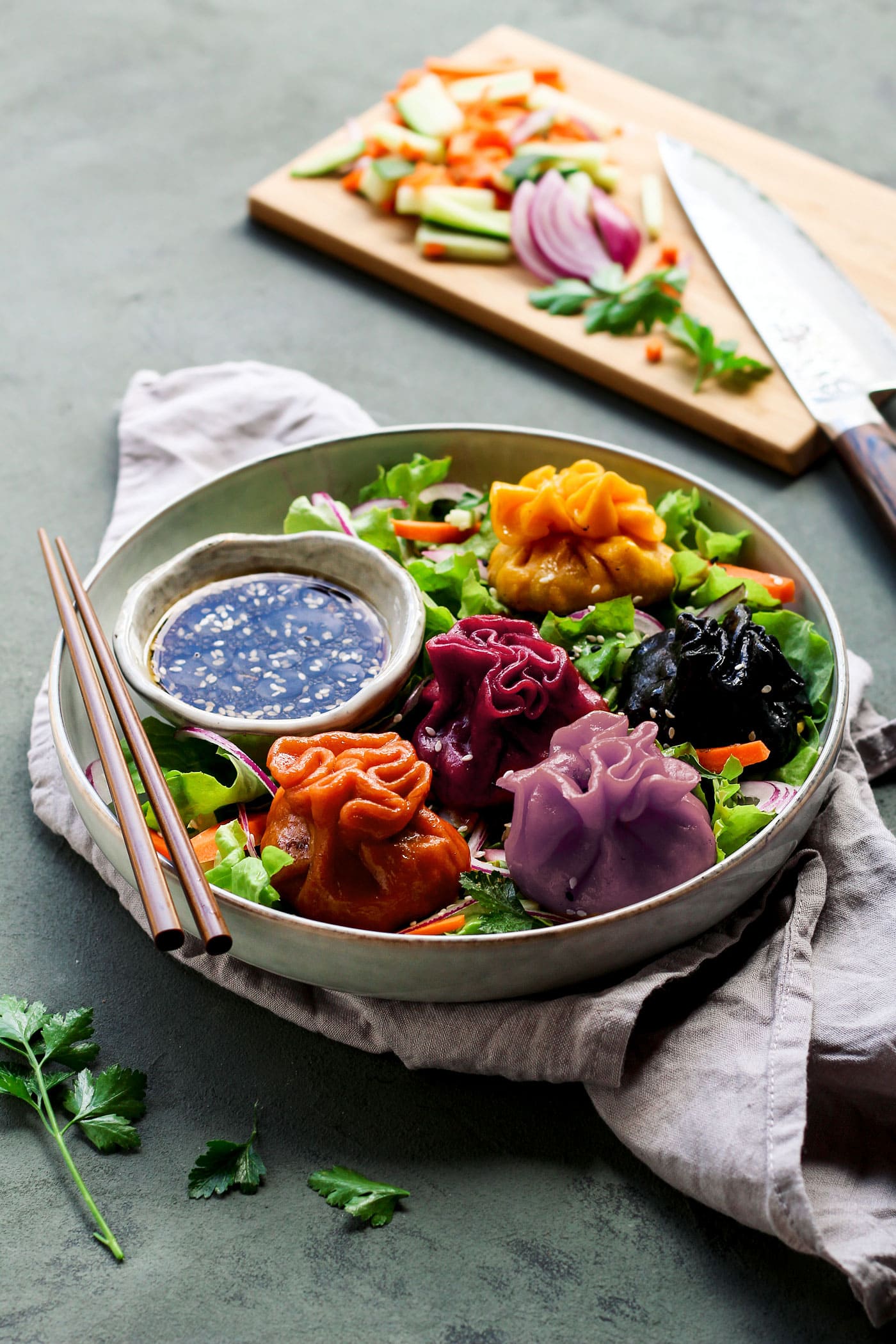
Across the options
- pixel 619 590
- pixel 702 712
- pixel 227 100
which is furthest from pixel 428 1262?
pixel 227 100

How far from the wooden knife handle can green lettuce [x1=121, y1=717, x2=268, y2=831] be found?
179cm

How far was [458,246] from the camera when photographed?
4.25 metres

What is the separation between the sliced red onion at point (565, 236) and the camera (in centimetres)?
418

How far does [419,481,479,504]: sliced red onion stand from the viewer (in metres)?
3.14

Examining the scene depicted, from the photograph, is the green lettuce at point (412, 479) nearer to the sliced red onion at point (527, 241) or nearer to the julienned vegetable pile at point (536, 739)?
the julienned vegetable pile at point (536, 739)

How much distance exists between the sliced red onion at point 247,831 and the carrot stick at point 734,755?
857 millimetres

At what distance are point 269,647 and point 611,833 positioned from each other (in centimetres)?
90

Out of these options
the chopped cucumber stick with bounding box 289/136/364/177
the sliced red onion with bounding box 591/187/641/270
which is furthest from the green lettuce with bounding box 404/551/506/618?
the chopped cucumber stick with bounding box 289/136/364/177

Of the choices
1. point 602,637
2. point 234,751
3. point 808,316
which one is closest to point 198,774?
point 234,751

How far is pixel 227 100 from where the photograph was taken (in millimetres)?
5207

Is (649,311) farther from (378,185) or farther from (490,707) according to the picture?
(490,707)

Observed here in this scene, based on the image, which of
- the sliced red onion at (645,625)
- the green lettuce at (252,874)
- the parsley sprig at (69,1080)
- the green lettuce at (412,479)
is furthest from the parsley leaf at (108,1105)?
the green lettuce at (412,479)

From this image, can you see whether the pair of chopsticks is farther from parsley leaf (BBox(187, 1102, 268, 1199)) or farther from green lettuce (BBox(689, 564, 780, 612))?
green lettuce (BBox(689, 564, 780, 612))

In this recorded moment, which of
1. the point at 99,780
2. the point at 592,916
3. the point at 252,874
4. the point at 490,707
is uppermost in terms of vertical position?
the point at 490,707
